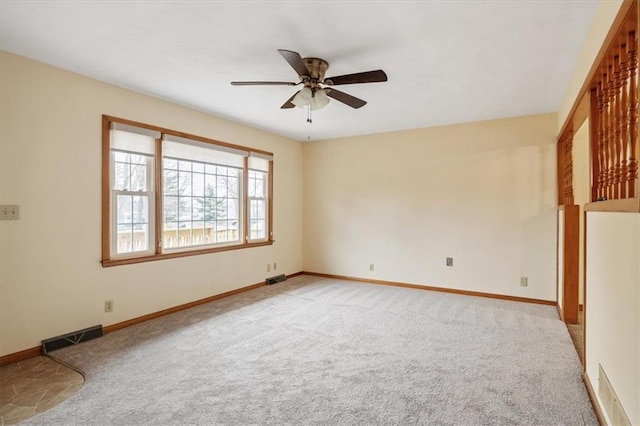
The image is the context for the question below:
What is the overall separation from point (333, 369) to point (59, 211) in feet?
9.24

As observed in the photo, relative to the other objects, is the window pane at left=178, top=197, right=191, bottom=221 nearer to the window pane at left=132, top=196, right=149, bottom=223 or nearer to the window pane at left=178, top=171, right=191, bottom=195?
the window pane at left=178, top=171, right=191, bottom=195

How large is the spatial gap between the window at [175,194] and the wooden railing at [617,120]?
404cm

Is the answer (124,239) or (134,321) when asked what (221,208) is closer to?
(124,239)

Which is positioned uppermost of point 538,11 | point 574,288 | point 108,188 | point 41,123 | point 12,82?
point 538,11

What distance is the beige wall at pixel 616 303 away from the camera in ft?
4.88

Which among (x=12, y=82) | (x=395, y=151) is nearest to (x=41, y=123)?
(x=12, y=82)

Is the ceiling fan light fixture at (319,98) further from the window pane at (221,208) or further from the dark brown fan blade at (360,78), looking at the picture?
the window pane at (221,208)

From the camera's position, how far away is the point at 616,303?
69.1 inches

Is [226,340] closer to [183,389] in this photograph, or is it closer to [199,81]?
[183,389]

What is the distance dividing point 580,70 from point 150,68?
3685mm

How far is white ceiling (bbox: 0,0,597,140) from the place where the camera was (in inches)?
85.4

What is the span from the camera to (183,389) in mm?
2336

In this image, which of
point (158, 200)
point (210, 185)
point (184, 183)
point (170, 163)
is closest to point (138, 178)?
point (158, 200)

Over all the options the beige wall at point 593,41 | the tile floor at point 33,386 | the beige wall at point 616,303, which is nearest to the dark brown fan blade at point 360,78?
the beige wall at point 593,41
